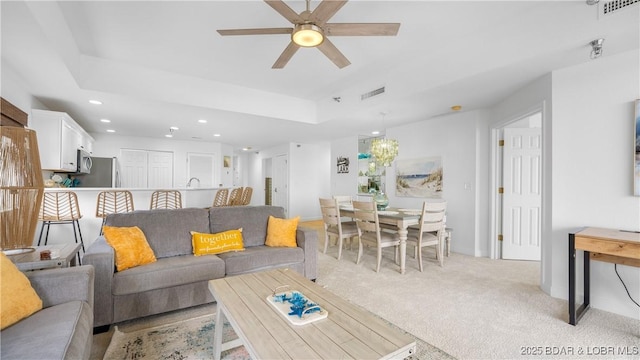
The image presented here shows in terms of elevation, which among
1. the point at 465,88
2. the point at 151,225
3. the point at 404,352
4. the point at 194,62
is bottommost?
the point at 404,352

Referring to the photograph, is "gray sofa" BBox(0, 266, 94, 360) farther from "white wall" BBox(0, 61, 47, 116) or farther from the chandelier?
the chandelier

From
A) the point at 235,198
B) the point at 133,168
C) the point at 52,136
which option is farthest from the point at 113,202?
the point at 133,168

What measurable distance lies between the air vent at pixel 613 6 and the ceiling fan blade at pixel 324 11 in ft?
6.87

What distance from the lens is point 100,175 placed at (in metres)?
5.78

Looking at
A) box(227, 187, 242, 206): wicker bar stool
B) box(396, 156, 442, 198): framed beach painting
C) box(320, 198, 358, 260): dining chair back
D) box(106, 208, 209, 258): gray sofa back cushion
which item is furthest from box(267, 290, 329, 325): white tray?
box(396, 156, 442, 198): framed beach painting

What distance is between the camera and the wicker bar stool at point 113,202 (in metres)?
3.91

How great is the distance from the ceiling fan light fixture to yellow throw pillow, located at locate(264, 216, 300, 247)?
6.12 feet

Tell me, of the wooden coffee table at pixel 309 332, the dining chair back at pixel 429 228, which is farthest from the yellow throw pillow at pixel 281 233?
the dining chair back at pixel 429 228

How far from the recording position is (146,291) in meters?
2.24

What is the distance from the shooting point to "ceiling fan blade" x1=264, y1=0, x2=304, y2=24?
1.81 m

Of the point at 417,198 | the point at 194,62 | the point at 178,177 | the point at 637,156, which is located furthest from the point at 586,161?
the point at 178,177

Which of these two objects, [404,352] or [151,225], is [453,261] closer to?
A: [404,352]

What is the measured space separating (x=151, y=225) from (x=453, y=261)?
12.7 ft

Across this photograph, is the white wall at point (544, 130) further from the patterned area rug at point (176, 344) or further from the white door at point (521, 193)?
the patterned area rug at point (176, 344)
